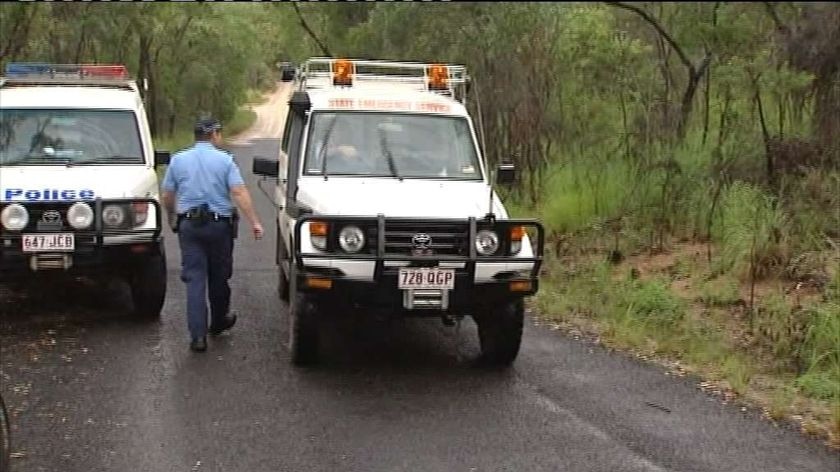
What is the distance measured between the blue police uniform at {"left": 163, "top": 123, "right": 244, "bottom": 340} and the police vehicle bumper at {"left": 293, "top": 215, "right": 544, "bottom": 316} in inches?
43.7

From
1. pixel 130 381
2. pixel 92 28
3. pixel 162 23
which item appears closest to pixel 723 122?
pixel 130 381

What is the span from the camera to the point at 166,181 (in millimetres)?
7109

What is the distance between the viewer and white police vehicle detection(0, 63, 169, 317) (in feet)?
23.7

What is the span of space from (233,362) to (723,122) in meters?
7.70

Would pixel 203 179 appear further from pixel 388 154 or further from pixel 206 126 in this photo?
pixel 388 154

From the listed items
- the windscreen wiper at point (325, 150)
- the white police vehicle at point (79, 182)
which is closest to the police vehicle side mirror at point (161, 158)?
the white police vehicle at point (79, 182)

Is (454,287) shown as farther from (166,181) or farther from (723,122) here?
(723,122)

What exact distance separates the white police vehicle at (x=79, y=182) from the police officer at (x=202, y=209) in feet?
2.14

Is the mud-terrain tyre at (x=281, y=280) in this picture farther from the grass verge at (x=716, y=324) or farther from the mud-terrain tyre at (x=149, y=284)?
the grass verge at (x=716, y=324)

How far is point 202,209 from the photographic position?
22.7 ft

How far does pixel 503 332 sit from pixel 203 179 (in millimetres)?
2493

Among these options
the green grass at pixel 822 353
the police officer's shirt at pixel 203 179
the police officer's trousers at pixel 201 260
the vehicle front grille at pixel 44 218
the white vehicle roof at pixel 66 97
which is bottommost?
the green grass at pixel 822 353

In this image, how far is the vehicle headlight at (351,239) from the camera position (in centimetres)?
613

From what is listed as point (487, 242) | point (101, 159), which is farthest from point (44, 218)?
point (487, 242)
